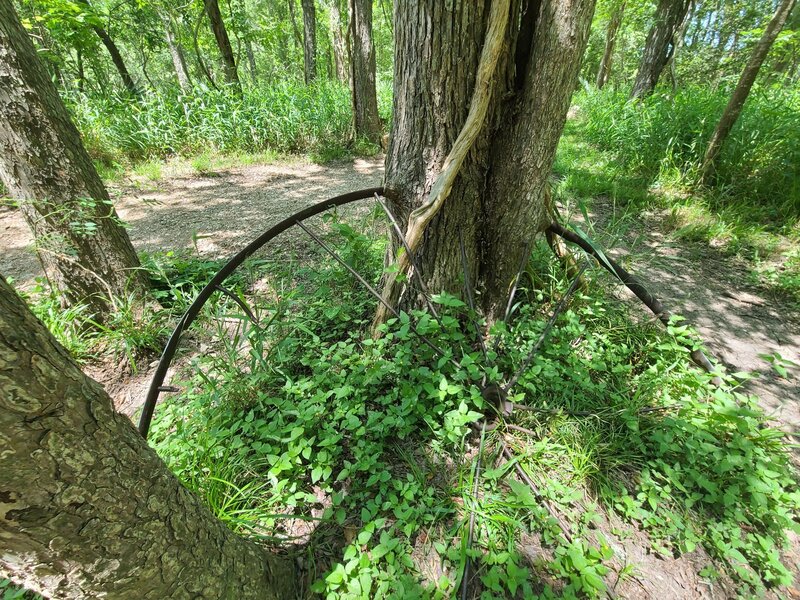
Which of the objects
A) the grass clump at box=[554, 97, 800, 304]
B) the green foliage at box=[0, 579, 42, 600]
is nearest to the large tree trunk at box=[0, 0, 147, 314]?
the green foliage at box=[0, 579, 42, 600]

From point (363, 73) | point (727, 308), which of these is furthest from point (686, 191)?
point (363, 73)

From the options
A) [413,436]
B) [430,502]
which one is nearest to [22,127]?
[413,436]

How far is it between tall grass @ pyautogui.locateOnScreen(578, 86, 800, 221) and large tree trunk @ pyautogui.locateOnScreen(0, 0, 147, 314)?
15.8ft

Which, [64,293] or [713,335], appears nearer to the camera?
[64,293]

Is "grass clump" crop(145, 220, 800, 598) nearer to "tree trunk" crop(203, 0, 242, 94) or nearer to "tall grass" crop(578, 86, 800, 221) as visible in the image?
"tall grass" crop(578, 86, 800, 221)

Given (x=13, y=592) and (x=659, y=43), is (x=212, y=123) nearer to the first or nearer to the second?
(x=13, y=592)

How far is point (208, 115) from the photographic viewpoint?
16.9ft

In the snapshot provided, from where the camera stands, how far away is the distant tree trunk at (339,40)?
5711 millimetres

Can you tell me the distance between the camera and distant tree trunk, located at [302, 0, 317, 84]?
277 inches

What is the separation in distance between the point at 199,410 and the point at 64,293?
50.8 inches

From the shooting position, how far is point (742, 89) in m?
3.03

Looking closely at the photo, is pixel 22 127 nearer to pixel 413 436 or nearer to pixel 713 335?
pixel 413 436

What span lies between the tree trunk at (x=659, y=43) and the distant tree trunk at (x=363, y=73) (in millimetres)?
4218

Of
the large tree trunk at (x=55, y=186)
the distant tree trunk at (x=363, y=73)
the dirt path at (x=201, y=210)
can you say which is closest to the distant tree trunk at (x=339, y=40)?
the distant tree trunk at (x=363, y=73)
